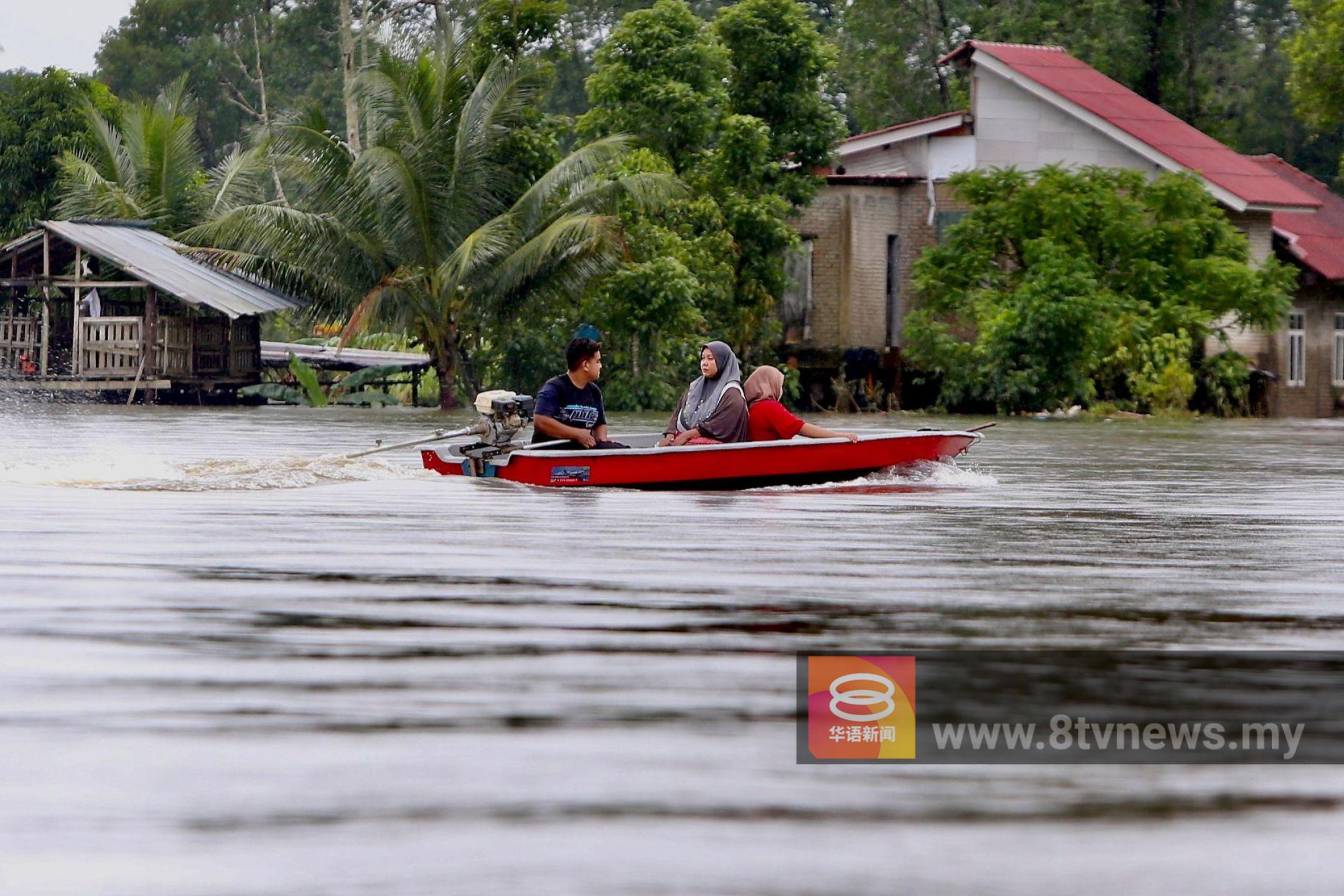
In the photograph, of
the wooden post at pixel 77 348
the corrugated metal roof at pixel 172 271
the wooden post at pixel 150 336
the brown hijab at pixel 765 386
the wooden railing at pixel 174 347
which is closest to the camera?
the brown hijab at pixel 765 386

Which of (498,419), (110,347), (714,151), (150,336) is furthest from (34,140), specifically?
(498,419)

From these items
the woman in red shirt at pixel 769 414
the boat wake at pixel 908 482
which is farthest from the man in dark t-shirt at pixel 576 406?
the boat wake at pixel 908 482

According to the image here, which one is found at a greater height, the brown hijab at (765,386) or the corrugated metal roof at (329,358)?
the corrugated metal roof at (329,358)

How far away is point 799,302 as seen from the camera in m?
34.9

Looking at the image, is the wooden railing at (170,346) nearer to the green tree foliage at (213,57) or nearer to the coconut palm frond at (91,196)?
the coconut palm frond at (91,196)

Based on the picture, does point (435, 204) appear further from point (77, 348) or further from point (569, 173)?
point (77, 348)

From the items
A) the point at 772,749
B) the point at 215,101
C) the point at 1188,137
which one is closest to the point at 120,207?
the point at 1188,137

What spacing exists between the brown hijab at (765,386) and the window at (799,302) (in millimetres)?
20638

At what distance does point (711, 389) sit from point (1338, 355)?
86.9 feet

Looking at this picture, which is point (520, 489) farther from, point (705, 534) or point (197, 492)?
point (705, 534)

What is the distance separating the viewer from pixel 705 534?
10.5 metres

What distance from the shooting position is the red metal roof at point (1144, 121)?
33688 millimetres

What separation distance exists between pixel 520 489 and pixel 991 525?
12.5ft

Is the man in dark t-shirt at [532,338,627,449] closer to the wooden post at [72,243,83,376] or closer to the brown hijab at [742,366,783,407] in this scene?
the brown hijab at [742,366,783,407]
